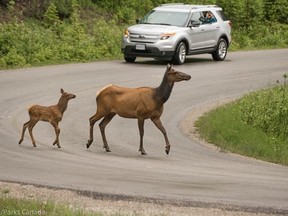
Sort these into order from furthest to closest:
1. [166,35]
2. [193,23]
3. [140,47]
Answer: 1. [193,23]
2. [166,35]
3. [140,47]

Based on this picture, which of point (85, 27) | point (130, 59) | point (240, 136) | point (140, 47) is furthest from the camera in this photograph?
point (85, 27)

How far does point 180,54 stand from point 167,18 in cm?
166

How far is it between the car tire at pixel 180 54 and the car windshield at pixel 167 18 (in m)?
0.87

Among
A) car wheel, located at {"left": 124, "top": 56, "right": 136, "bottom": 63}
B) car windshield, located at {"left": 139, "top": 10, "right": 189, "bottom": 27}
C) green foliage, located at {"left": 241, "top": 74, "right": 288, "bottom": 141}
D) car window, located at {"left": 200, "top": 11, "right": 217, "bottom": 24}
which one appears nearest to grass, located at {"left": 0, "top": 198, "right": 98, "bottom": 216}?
green foliage, located at {"left": 241, "top": 74, "right": 288, "bottom": 141}

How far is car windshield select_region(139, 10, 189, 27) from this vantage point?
34469 millimetres

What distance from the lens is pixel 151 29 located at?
33.5m

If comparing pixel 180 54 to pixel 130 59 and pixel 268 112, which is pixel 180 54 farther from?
pixel 268 112

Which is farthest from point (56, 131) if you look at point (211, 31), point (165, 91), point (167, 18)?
point (211, 31)

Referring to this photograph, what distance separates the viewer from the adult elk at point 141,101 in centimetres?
1806

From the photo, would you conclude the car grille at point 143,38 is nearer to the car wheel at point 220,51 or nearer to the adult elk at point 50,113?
the car wheel at point 220,51

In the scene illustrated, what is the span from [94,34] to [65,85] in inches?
386

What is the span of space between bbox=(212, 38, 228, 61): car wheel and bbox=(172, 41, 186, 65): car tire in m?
2.10

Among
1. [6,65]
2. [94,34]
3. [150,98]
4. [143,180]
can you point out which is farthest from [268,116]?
[94,34]

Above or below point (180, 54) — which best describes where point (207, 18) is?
above
